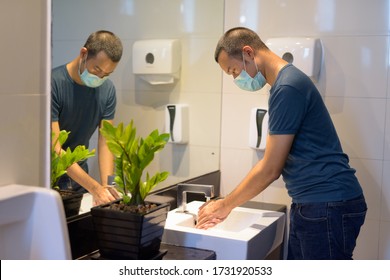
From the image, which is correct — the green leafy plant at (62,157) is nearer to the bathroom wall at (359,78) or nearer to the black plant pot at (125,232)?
the black plant pot at (125,232)

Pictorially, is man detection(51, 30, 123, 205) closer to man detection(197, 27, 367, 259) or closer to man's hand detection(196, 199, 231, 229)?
man's hand detection(196, 199, 231, 229)

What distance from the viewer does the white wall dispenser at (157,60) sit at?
2.29 m

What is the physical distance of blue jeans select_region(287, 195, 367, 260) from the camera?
193 centimetres

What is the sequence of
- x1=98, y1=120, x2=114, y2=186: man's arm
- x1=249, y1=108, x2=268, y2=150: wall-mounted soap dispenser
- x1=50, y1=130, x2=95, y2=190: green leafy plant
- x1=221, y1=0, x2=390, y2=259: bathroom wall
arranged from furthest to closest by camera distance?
x1=249, y1=108, x2=268, y2=150: wall-mounted soap dispenser < x1=221, y1=0, x2=390, y2=259: bathroom wall < x1=98, y1=120, x2=114, y2=186: man's arm < x1=50, y1=130, x2=95, y2=190: green leafy plant

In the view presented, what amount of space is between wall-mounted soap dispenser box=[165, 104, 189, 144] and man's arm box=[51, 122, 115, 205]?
74 centimetres

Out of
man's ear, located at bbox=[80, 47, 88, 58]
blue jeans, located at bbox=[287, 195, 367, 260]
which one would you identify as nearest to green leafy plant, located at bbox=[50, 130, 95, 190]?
man's ear, located at bbox=[80, 47, 88, 58]

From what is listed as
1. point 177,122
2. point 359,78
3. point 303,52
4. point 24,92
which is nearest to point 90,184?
point 24,92

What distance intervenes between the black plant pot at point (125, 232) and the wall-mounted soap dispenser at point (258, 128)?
1.11m

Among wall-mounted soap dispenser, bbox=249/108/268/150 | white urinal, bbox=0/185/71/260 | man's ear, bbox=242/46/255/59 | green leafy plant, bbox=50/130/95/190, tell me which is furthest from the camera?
wall-mounted soap dispenser, bbox=249/108/268/150

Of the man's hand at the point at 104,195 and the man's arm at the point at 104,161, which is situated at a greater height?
the man's arm at the point at 104,161

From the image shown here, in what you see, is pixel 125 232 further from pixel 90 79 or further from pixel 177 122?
pixel 177 122

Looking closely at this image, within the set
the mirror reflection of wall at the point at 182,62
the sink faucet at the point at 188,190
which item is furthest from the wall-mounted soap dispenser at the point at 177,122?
the sink faucet at the point at 188,190

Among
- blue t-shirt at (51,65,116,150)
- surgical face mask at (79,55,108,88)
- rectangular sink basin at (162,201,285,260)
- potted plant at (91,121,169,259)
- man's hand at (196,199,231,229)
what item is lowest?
rectangular sink basin at (162,201,285,260)

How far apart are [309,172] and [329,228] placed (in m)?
0.20
